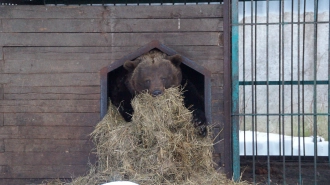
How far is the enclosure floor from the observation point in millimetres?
7063

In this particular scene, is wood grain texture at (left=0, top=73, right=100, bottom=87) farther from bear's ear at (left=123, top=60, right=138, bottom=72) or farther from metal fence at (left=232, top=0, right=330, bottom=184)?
metal fence at (left=232, top=0, right=330, bottom=184)

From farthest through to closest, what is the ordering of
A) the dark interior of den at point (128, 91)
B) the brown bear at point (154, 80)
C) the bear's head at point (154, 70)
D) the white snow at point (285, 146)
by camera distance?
the white snow at point (285, 146) → the dark interior of den at point (128, 91) → the bear's head at point (154, 70) → the brown bear at point (154, 80)

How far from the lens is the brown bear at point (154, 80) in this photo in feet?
20.8

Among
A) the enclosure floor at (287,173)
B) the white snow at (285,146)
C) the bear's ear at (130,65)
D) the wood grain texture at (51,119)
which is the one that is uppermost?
the bear's ear at (130,65)

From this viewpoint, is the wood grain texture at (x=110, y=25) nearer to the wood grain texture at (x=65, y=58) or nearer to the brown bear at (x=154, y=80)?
the wood grain texture at (x=65, y=58)

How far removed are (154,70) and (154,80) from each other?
165 millimetres

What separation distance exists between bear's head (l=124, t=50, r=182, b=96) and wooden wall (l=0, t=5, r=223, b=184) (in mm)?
283

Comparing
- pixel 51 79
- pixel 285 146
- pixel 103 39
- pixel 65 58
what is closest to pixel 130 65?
pixel 103 39

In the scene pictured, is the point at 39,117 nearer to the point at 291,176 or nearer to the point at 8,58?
the point at 8,58

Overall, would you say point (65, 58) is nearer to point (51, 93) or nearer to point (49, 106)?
point (51, 93)

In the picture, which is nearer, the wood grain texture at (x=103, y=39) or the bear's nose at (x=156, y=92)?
the bear's nose at (x=156, y=92)

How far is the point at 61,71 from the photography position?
6.30m

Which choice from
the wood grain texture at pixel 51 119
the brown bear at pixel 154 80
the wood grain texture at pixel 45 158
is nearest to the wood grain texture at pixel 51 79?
the wood grain texture at pixel 51 119

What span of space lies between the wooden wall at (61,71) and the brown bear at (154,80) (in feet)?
0.75
